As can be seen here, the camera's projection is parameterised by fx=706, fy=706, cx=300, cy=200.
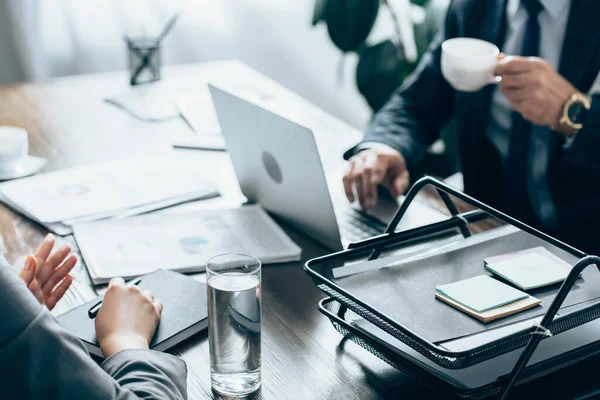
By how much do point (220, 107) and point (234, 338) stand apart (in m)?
0.55

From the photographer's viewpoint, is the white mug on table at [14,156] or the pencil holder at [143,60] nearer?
the white mug on table at [14,156]

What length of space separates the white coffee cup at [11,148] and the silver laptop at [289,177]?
16.4 inches

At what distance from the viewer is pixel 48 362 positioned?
649 mm

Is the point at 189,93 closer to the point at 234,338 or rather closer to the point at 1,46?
the point at 234,338

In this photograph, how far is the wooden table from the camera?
2.74ft

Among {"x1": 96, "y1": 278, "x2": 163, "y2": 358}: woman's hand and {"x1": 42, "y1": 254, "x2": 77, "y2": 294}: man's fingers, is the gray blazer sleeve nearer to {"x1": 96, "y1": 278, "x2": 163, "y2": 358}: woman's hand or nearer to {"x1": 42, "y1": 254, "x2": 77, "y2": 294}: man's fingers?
{"x1": 96, "y1": 278, "x2": 163, "y2": 358}: woman's hand

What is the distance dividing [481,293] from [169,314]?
0.40 m

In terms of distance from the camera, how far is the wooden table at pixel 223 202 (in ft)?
2.74

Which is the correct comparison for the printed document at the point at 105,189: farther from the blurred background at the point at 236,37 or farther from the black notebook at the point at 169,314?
the blurred background at the point at 236,37

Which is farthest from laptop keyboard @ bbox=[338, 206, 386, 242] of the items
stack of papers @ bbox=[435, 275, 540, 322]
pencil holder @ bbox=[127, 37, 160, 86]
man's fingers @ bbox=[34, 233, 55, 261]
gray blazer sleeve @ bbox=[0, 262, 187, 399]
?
pencil holder @ bbox=[127, 37, 160, 86]

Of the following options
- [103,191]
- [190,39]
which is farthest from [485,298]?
[190,39]

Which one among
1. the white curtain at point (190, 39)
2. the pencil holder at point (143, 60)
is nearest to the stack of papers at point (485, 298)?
the pencil holder at point (143, 60)

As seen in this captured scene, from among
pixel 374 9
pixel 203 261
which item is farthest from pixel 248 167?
pixel 374 9

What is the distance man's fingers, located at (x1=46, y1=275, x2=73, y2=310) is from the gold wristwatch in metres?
0.94
